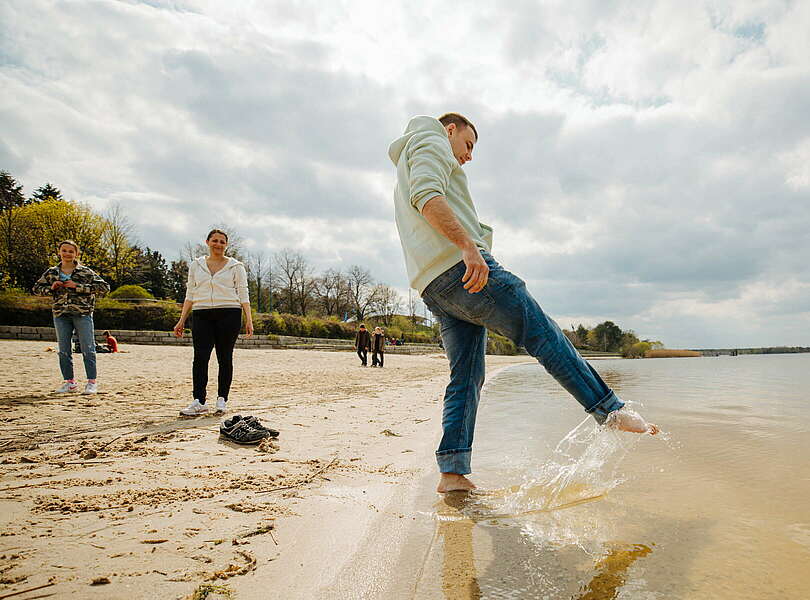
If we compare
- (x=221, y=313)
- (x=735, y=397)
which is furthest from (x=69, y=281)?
(x=735, y=397)

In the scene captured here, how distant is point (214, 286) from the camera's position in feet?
15.5

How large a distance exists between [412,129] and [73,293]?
556 centimetres

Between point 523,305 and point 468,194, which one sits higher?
point 468,194

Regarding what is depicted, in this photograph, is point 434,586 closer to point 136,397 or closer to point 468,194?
point 468,194

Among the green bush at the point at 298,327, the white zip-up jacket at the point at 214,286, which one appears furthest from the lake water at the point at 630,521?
the green bush at the point at 298,327

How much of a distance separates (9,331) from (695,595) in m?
28.3

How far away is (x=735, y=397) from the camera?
691cm

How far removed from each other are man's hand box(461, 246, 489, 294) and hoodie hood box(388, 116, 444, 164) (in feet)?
2.64

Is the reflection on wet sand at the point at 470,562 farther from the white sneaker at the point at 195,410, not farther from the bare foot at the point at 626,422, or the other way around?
the white sneaker at the point at 195,410

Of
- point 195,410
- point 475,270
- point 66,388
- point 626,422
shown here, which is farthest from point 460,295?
point 66,388

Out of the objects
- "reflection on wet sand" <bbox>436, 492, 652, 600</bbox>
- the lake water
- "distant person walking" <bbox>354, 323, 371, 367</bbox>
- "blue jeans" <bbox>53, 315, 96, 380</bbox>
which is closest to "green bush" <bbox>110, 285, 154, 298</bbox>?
"distant person walking" <bbox>354, 323, 371, 367</bbox>

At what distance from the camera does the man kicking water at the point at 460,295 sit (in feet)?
7.03

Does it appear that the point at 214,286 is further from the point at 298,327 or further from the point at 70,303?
the point at 298,327

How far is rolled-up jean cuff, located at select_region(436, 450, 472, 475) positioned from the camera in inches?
90.7
